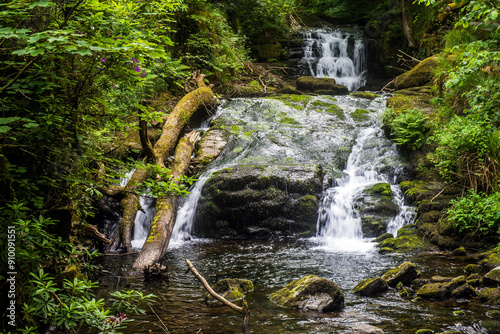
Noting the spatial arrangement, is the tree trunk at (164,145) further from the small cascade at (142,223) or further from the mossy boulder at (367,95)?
the mossy boulder at (367,95)

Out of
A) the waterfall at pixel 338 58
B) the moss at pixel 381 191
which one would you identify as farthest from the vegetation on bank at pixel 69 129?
the waterfall at pixel 338 58

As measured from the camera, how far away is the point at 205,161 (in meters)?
11.3

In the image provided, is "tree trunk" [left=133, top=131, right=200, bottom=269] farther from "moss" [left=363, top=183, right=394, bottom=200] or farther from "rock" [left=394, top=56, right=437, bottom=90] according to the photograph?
"rock" [left=394, top=56, right=437, bottom=90]

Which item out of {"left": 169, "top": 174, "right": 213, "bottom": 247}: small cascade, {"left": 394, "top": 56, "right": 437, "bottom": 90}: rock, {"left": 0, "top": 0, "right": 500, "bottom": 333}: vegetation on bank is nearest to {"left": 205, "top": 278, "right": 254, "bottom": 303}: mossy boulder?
{"left": 0, "top": 0, "right": 500, "bottom": 333}: vegetation on bank

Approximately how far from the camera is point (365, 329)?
4047 millimetres

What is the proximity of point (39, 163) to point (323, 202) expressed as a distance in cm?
797

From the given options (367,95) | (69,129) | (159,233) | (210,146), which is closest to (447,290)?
(159,233)

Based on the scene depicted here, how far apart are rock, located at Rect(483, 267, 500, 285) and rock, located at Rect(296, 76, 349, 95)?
12214 millimetres

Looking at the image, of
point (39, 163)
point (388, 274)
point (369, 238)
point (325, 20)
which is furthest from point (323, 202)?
point (325, 20)

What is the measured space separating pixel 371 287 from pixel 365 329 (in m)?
1.45

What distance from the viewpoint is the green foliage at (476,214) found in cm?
664

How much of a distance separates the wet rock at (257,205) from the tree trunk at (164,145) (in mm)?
1657

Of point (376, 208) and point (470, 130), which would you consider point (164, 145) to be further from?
point (470, 130)

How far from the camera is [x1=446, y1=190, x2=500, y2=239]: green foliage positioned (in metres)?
6.64
